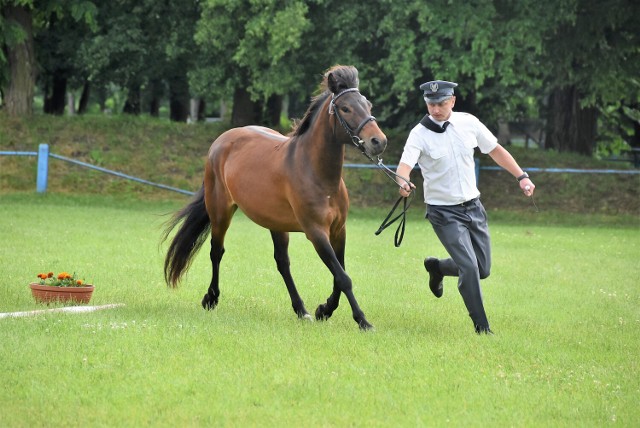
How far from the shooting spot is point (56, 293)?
10.6 meters

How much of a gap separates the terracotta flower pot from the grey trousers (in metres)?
3.63

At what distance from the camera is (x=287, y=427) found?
20.5ft

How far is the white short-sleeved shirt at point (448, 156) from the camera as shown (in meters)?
9.35

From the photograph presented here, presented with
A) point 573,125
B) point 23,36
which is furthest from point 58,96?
point 573,125

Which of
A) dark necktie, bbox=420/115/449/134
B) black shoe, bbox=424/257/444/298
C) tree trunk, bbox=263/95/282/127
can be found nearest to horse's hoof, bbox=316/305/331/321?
→ black shoe, bbox=424/257/444/298

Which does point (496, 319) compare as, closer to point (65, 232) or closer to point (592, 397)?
point (592, 397)

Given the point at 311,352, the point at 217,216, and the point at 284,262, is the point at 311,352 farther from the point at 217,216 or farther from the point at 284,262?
the point at 217,216

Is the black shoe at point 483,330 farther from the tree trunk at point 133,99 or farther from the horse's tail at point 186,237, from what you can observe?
the tree trunk at point 133,99

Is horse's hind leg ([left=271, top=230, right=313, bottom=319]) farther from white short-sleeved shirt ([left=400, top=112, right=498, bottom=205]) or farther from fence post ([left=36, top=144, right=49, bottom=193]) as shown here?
fence post ([left=36, top=144, right=49, bottom=193])

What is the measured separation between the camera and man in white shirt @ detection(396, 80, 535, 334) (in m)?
9.32

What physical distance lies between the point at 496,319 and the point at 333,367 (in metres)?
3.50

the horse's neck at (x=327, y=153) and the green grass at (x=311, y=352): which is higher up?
the horse's neck at (x=327, y=153)

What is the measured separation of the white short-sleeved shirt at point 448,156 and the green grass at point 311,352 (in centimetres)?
127

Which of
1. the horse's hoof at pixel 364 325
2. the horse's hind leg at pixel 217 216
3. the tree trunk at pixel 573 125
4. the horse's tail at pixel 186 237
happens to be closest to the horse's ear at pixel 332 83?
the horse's hoof at pixel 364 325
